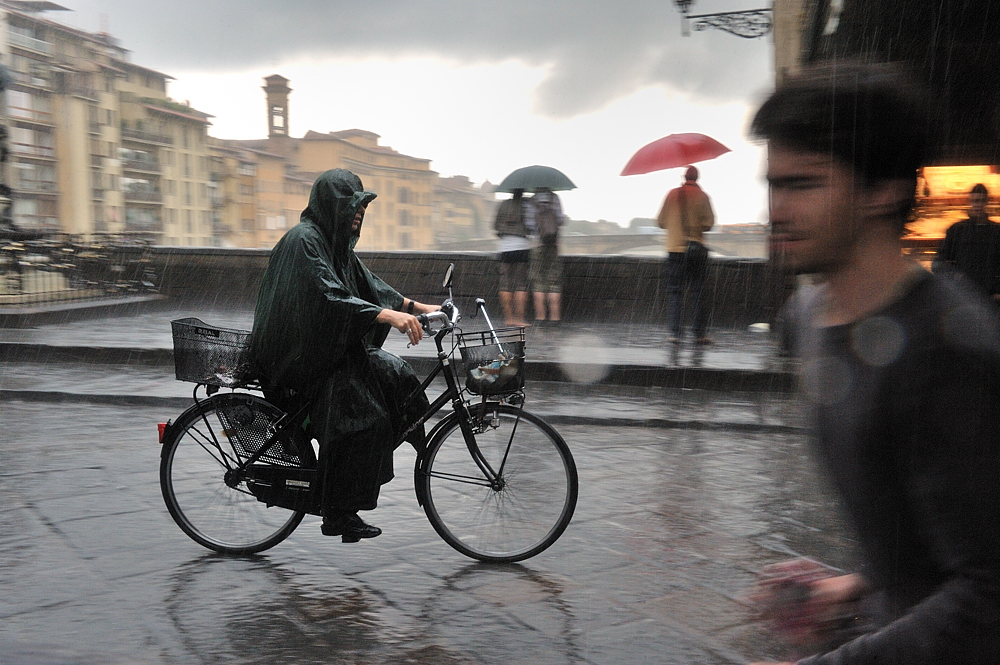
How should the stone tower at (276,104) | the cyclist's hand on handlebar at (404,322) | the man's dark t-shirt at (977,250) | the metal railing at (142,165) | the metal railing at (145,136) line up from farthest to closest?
the stone tower at (276,104), the metal railing at (142,165), the metal railing at (145,136), the man's dark t-shirt at (977,250), the cyclist's hand on handlebar at (404,322)

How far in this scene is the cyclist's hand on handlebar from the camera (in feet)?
13.3

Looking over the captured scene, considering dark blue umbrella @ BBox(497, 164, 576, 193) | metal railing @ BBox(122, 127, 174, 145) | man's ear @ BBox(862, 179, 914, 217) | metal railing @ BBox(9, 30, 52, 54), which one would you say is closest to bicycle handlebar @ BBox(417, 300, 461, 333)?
man's ear @ BBox(862, 179, 914, 217)

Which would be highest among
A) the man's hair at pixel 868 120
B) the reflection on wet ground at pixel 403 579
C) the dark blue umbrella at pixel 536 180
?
the dark blue umbrella at pixel 536 180

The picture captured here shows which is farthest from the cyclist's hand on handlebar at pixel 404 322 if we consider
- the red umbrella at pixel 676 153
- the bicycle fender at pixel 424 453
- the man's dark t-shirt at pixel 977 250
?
the red umbrella at pixel 676 153

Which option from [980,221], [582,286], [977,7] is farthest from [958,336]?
[582,286]

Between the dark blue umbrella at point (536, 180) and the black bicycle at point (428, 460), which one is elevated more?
the dark blue umbrella at point (536, 180)

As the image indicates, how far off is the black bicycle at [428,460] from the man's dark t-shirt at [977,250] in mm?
5181

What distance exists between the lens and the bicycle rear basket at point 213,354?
170 inches

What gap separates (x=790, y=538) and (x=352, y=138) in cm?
8843

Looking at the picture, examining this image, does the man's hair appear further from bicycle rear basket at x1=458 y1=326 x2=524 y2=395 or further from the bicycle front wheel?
the bicycle front wheel

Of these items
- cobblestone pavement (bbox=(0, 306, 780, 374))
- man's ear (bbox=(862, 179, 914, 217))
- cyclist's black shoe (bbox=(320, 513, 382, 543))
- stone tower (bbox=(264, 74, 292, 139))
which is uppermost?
stone tower (bbox=(264, 74, 292, 139))

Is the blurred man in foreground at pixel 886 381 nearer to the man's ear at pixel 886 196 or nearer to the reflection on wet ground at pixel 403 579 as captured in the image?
the man's ear at pixel 886 196

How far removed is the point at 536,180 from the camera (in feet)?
44.4

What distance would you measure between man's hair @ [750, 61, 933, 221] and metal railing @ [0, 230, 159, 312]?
1427cm
